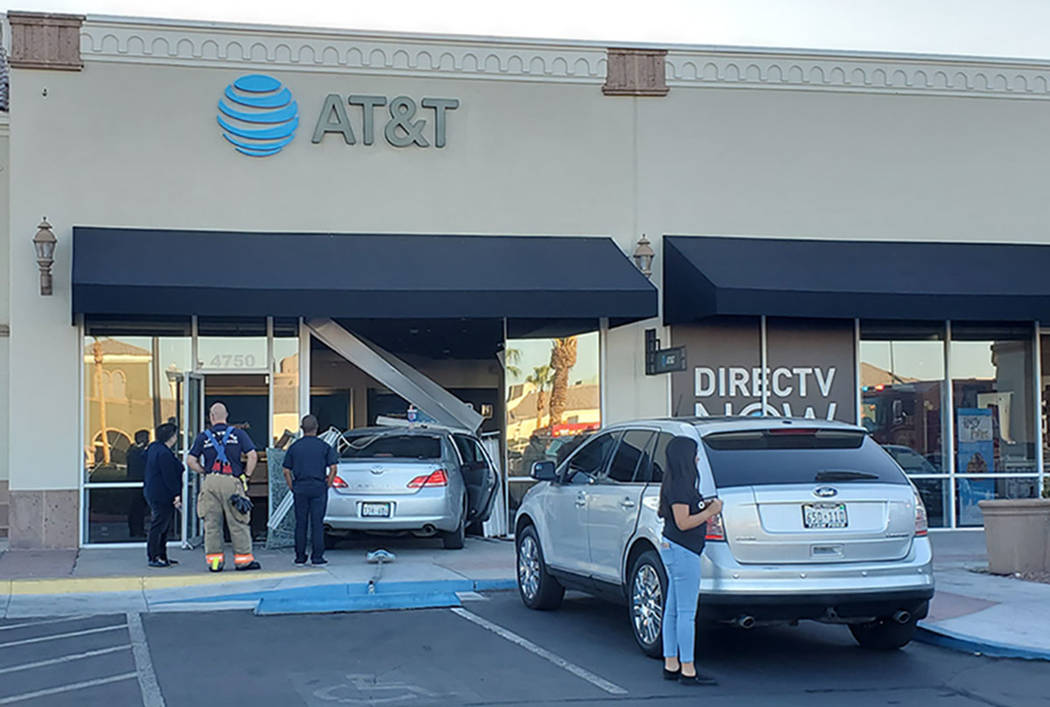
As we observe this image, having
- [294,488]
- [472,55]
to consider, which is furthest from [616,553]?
[472,55]

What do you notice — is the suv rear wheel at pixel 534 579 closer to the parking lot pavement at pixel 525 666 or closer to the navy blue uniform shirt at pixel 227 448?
the parking lot pavement at pixel 525 666

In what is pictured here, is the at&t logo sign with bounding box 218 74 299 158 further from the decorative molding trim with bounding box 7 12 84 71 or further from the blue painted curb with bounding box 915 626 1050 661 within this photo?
the blue painted curb with bounding box 915 626 1050 661

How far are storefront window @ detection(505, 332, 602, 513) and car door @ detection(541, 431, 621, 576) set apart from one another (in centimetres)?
665

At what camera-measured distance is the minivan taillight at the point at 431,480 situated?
14797 mm

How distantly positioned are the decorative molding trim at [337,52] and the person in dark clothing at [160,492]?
5.43 meters

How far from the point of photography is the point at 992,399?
1850 cm

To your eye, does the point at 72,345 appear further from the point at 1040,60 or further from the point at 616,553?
the point at 1040,60

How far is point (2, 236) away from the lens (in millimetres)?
18375

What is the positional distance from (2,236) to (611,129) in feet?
29.8

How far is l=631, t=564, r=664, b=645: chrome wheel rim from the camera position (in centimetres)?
874

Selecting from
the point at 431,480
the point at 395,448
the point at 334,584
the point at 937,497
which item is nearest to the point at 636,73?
the point at 395,448

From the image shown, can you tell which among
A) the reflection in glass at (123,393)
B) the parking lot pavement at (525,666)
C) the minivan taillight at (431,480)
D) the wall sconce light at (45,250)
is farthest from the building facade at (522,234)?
the parking lot pavement at (525,666)

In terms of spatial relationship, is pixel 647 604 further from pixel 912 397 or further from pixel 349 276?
pixel 912 397

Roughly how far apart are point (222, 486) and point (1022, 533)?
27.6 ft
